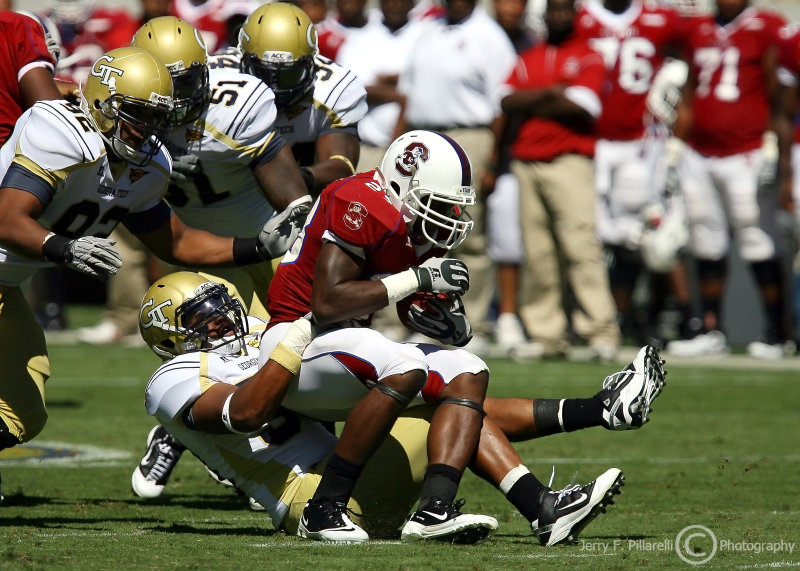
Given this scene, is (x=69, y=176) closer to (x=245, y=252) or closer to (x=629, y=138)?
(x=245, y=252)

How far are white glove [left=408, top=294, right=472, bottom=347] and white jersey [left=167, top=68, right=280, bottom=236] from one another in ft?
4.87

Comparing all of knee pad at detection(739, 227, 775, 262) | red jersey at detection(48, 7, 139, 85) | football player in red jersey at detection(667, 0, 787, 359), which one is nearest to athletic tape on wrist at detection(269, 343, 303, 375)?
red jersey at detection(48, 7, 139, 85)

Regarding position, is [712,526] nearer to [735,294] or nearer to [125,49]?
[125,49]

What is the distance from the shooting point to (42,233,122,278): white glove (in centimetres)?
445

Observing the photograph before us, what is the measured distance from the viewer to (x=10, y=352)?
512 centimetres

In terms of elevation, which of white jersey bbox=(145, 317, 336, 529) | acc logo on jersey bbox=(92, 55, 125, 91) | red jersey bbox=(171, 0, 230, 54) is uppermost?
acc logo on jersey bbox=(92, 55, 125, 91)

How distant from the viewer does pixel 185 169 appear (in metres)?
5.70

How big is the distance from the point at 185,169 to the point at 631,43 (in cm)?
576

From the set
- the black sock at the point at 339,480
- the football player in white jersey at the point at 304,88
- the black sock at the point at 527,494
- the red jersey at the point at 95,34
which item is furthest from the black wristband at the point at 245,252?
the red jersey at the point at 95,34

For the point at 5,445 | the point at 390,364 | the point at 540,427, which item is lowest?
the point at 5,445

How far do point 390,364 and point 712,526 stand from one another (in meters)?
1.27

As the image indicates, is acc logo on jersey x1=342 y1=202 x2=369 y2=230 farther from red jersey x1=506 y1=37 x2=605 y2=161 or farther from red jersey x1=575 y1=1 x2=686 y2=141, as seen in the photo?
red jersey x1=575 y1=1 x2=686 y2=141

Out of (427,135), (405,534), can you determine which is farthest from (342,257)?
(405,534)

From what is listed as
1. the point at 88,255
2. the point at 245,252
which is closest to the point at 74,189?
the point at 88,255
